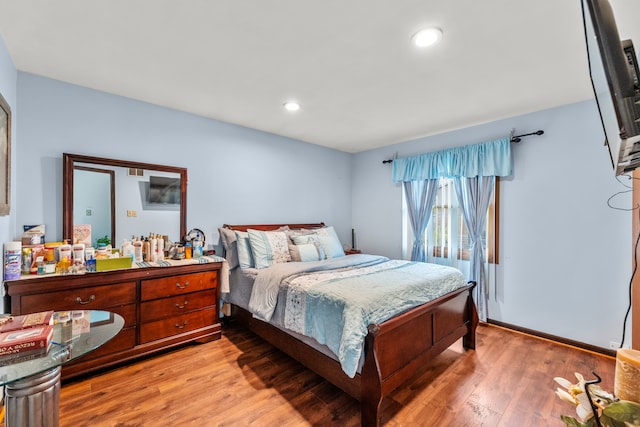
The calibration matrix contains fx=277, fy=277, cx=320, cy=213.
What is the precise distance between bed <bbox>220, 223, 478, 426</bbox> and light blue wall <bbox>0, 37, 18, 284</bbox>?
1657mm

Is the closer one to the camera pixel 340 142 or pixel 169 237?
pixel 169 237

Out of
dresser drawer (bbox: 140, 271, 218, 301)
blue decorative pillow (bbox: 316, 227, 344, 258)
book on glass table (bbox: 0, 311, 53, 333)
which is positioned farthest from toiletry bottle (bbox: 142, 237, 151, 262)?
blue decorative pillow (bbox: 316, 227, 344, 258)

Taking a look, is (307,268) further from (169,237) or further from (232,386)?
(169,237)

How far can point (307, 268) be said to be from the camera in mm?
2680

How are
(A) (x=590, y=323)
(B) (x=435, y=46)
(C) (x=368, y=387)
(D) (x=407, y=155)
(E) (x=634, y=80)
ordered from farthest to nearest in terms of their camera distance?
(D) (x=407, y=155)
(A) (x=590, y=323)
(B) (x=435, y=46)
(C) (x=368, y=387)
(E) (x=634, y=80)

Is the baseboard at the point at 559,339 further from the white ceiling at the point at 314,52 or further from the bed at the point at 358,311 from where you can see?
the white ceiling at the point at 314,52

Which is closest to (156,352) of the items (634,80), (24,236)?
(24,236)

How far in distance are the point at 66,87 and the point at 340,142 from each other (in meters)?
3.13

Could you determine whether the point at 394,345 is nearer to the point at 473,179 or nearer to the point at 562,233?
the point at 562,233

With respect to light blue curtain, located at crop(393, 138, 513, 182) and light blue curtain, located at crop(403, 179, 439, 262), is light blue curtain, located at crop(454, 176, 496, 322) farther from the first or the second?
light blue curtain, located at crop(403, 179, 439, 262)

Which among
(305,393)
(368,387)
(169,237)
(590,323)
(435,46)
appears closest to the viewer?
(368,387)

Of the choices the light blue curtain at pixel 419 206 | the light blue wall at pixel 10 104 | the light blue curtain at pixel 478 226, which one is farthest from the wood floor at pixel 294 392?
the light blue curtain at pixel 419 206

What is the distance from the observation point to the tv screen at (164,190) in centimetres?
285

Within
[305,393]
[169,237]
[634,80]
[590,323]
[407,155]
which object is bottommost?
[305,393]
